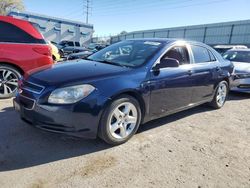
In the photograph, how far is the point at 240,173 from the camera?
3.01 meters

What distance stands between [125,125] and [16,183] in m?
1.60

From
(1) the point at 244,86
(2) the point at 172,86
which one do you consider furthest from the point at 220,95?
(2) the point at 172,86

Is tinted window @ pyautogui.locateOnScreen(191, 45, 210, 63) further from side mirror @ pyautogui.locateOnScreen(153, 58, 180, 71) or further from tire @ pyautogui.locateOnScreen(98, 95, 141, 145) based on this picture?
tire @ pyautogui.locateOnScreen(98, 95, 141, 145)

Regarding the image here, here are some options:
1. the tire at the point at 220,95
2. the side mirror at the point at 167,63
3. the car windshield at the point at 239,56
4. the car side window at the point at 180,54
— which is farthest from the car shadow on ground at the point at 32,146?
the car windshield at the point at 239,56

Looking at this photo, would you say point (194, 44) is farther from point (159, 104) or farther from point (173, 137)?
point (173, 137)

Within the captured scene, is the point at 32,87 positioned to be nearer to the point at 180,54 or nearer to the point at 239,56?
the point at 180,54

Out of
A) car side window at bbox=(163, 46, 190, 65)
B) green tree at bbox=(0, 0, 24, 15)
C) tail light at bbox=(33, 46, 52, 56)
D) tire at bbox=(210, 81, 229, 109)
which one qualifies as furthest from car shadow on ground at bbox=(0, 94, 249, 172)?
green tree at bbox=(0, 0, 24, 15)

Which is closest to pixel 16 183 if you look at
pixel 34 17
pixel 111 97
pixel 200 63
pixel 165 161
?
pixel 111 97

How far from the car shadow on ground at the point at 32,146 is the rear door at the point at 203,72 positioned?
1.47 meters

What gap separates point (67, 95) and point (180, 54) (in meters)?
2.37

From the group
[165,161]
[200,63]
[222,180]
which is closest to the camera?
[222,180]

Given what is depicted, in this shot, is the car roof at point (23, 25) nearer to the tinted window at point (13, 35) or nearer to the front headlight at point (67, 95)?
the tinted window at point (13, 35)

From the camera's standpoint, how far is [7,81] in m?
5.34

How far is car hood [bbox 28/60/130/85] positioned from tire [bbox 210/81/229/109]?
9.32ft
